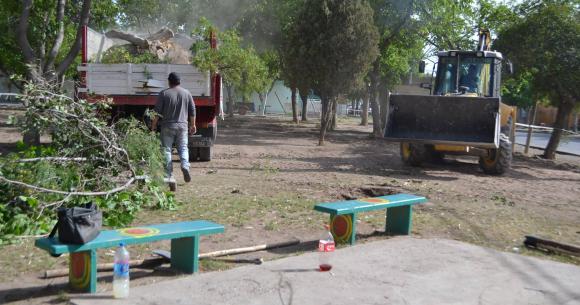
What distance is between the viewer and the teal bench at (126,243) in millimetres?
4914

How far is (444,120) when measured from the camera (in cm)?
1406

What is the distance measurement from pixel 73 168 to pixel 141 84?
240 inches

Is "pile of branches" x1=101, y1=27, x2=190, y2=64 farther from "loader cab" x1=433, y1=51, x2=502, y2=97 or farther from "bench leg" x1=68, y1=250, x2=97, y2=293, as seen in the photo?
"bench leg" x1=68, y1=250, x2=97, y2=293

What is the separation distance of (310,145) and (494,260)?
15227 millimetres

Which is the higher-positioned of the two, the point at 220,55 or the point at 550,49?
the point at 550,49

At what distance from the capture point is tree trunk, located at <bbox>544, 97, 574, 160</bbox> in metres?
19.6

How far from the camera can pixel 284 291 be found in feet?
17.6

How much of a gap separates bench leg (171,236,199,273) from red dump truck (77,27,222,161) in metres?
7.44

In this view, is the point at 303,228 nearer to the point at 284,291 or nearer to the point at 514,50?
the point at 284,291

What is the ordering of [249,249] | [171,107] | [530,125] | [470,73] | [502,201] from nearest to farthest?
[249,249] → [171,107] → [502,201] → [470,73] → [530,125]

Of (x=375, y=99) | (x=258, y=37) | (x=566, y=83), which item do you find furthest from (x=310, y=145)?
(x=258, y=37)

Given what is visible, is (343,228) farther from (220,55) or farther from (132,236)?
(220,55)

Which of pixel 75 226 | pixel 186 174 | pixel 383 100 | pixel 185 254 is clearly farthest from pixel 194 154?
pixel 383 100

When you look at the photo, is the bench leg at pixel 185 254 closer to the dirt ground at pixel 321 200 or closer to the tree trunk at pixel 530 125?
the dirt ground at pixel 321 200
